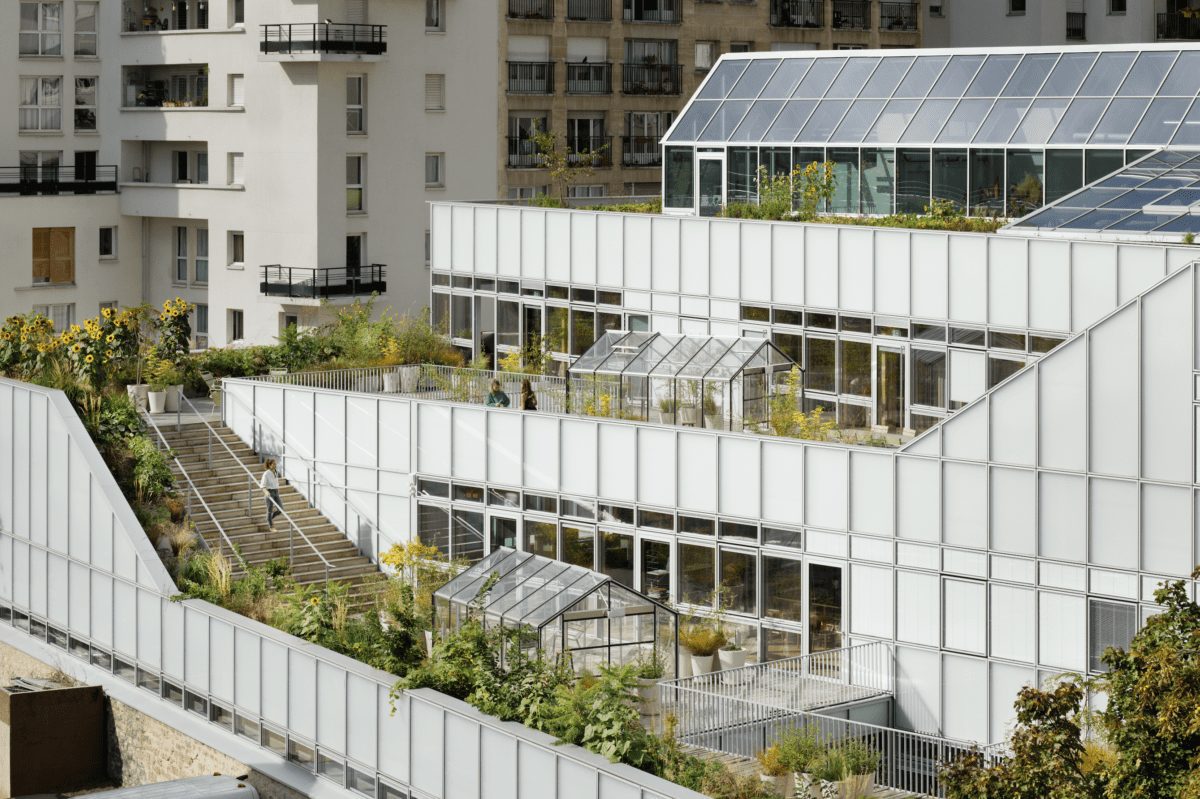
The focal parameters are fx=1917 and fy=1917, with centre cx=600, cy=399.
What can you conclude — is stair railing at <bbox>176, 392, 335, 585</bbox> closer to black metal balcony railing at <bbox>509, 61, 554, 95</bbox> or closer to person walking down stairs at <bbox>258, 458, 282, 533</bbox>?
person walking down stairs at <bbox>258, 458, 282, 533</bbox>

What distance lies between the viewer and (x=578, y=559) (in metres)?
33.1

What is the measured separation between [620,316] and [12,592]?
1366 centimetres

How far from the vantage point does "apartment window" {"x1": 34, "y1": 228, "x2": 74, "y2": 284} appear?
200 ft

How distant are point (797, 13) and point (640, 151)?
370 inches

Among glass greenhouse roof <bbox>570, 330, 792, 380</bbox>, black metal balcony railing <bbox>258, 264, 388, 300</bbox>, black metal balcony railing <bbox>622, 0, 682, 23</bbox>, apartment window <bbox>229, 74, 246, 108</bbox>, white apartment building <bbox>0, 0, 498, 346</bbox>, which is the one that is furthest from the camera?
black metal balcony railing <bbox>622, 0, 682, 23</bbox>

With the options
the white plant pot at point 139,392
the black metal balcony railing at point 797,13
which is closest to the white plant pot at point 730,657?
the white plant pot at point 139,392

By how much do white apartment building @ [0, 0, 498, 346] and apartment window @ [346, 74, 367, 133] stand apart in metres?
0.06

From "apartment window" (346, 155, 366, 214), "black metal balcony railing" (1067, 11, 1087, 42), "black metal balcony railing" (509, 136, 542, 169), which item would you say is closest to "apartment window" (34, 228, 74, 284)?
"apartment window" (346, 155, 366, 214)

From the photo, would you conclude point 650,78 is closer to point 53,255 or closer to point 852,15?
point 852,15

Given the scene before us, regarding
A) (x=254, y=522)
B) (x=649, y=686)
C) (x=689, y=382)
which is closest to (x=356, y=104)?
(x=254, y=522)

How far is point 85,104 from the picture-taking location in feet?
207

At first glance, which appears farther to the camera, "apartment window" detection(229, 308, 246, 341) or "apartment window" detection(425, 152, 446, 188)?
"apartment window" detection(425, 152, 446, 188)

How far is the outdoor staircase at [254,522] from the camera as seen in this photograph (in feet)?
118

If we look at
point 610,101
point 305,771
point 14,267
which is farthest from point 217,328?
point 305,771
